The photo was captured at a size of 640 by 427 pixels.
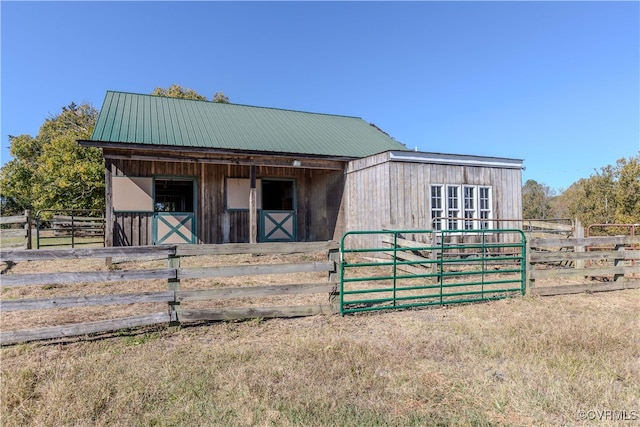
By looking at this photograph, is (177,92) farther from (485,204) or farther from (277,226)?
(485,204)

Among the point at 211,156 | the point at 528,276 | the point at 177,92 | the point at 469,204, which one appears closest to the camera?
the point at 528,276

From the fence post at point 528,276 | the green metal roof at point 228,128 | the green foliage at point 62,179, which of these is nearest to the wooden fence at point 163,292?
the fence post at point 528,276

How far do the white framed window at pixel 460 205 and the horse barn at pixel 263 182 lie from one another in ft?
0.11

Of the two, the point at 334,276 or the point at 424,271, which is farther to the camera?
the point at 424,271

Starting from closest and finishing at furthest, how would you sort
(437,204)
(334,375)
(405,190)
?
(334,375), (405,190), (437,204)

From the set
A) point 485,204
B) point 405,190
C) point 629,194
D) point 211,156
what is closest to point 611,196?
point 629,194

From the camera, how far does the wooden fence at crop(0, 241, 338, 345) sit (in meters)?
4.30

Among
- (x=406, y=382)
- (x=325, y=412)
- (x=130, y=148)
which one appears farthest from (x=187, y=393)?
(x=130, y=148)

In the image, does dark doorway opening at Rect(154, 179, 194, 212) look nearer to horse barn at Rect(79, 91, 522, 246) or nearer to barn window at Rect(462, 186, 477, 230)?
horse barn at Rect(79, 91, 522, 246)

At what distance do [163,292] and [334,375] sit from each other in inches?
103

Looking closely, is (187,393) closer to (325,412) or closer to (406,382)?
(325,412)

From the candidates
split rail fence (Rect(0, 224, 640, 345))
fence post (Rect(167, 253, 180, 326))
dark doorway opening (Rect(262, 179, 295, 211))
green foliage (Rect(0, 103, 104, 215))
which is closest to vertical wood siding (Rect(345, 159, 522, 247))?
dark doorway opening (Rect(262, 179, 295, 211))

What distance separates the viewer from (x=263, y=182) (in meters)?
14.3

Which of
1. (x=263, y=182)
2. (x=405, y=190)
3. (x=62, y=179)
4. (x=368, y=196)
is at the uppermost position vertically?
(x=62, y=179)
